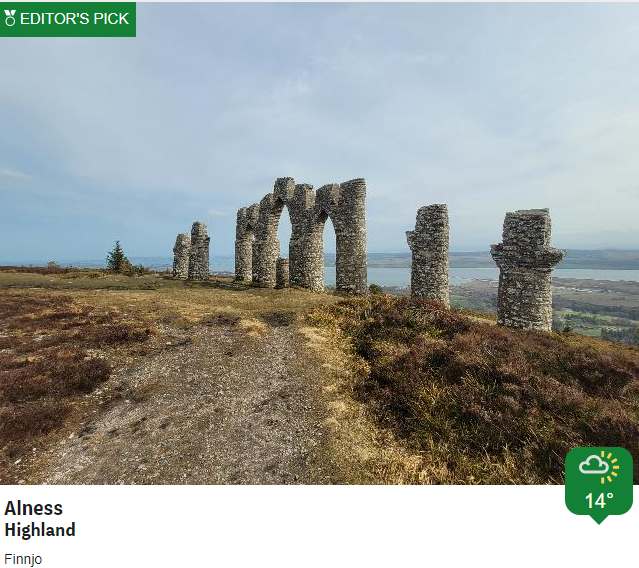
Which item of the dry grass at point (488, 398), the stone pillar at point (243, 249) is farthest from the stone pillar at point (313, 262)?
the dry grass at point (488, 398)

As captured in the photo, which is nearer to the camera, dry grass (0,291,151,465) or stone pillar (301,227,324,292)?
dry grass (0,291,151,465)

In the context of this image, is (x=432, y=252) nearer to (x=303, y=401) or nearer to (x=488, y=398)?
(x=488, y=398)

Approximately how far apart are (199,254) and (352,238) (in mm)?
22404

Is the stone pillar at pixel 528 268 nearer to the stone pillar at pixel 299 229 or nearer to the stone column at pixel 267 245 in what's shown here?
the stone pillar at pixel 299 229

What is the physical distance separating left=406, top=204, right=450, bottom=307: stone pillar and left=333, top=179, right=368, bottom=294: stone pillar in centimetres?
553

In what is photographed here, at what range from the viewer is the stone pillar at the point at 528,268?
60.1ft

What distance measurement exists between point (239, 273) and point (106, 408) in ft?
107

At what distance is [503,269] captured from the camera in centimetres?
1952

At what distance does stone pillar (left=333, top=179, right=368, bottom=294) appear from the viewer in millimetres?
28266

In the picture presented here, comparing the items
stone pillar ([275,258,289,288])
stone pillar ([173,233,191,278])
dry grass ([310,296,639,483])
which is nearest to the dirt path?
dry grass ([310,296,639,483])

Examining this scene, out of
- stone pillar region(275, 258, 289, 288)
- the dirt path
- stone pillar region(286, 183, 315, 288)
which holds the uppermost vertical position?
stone pillar region(286, 183, 315, 288)
